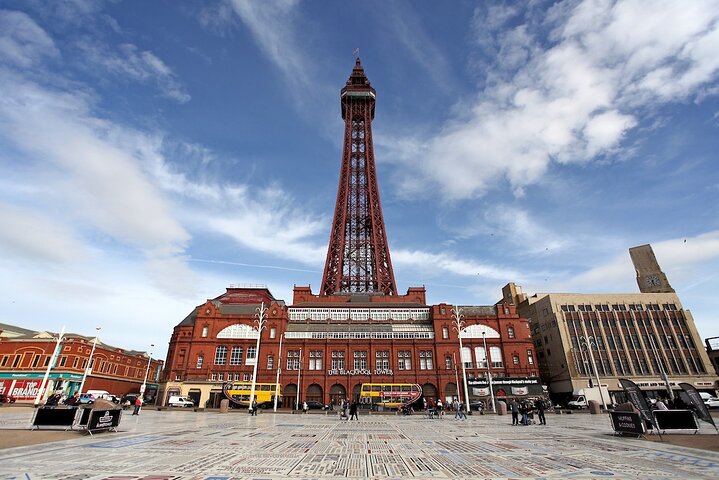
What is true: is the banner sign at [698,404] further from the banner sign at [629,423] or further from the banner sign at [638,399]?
the banner sign at [629,423]

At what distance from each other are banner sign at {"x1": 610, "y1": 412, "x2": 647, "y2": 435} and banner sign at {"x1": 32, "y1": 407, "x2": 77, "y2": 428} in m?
22.7

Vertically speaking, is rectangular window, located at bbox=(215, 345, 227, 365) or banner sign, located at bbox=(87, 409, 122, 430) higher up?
rectangular window, located at bbox=(215, 345, 227, 365)

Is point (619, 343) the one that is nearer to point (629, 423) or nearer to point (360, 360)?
point (360, 360)

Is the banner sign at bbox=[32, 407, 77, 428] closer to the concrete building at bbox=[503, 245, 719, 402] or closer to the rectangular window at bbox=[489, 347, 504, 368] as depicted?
the rectangular window at bbox=[489, 347, 504, 368]

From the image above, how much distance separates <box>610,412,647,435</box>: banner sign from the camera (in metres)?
14.2

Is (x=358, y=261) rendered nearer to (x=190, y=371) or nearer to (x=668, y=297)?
(x=190, y=371)

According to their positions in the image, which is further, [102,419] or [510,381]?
[510,381]

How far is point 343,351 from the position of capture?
5469 centimetres

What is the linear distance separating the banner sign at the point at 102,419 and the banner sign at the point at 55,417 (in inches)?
58.0

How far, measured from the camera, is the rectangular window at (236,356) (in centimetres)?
5412

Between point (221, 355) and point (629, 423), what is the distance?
51.9 m

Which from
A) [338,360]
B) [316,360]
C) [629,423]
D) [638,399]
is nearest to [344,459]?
[629,423]

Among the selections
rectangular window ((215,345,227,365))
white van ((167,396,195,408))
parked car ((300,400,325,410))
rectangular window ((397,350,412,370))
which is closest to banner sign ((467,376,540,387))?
rectangular window ((397,350,412,370))

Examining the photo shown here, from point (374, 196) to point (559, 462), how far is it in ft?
237
